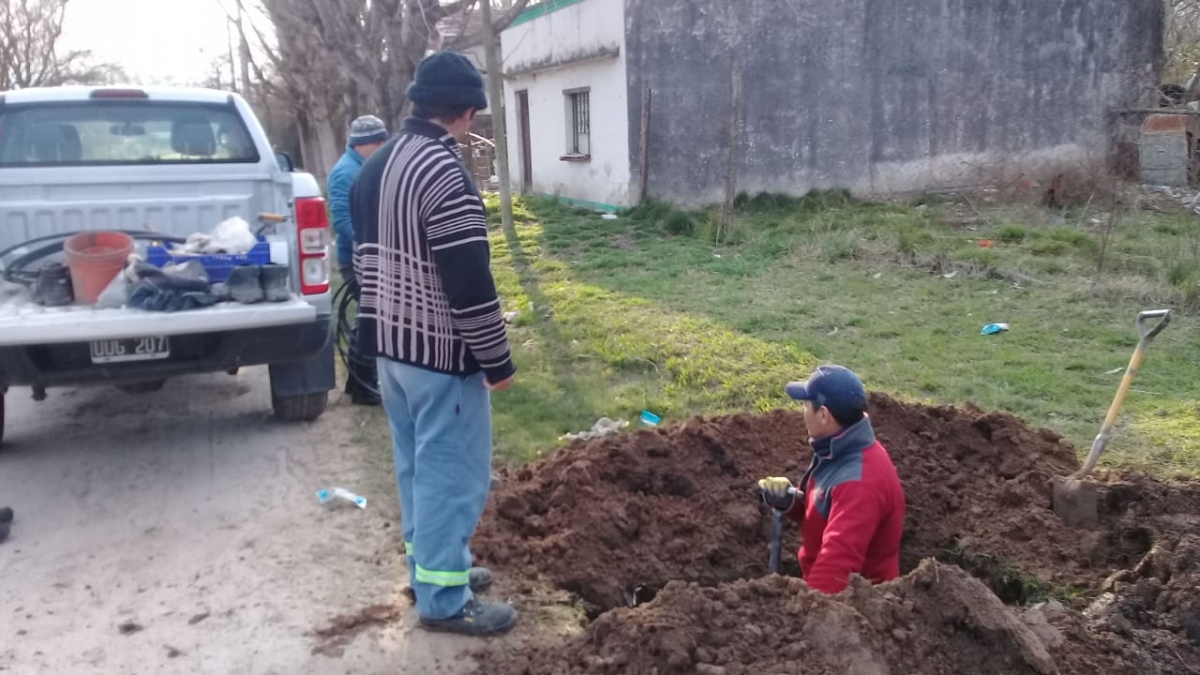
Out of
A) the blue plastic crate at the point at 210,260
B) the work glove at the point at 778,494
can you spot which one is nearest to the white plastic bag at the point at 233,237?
the blue plastic crate at the point at 210,260

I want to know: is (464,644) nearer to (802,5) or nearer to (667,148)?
(667,148)

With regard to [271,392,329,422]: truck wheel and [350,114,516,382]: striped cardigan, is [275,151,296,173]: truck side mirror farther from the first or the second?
[350,114,516,382]: striped cardigan

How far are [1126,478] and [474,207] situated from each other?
3050mm

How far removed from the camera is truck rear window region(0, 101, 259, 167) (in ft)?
18.3

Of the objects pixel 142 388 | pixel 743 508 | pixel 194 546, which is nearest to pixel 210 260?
pixel 194 546

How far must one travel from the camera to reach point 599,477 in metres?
4.64

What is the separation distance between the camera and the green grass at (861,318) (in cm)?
601

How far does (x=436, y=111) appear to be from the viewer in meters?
3.33

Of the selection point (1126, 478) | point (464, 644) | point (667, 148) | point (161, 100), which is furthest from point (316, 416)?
point (667, 148)

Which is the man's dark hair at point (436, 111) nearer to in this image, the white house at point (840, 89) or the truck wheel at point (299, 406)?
the truck wheel at point (299, 406)

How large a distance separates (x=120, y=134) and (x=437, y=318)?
3.56 meters

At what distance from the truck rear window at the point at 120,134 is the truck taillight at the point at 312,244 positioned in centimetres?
77

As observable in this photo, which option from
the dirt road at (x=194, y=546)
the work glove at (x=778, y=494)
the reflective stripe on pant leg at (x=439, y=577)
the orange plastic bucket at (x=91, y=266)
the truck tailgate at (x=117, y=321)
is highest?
the orange plastic bucket at (x=91, y=266)

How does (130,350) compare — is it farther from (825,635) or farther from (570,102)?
(570,102)
